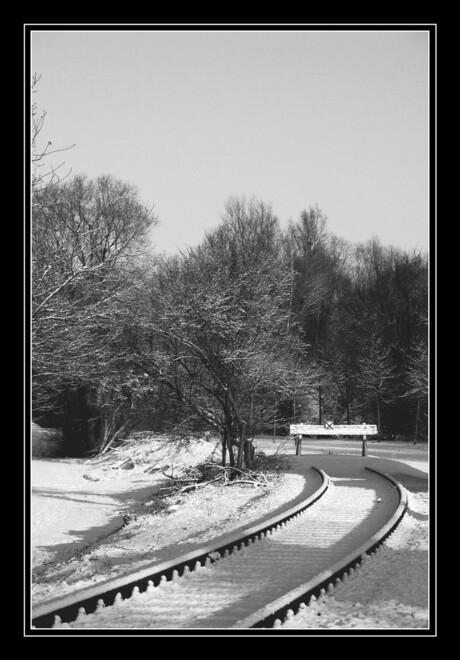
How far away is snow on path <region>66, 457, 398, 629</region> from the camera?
263 inches

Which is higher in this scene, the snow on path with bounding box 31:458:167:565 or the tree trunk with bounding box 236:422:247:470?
the tree trunk with bounding box 236:422:247:470

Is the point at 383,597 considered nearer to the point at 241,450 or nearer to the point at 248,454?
the point at 241,450

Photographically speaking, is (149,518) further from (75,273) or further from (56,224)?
(56,224)

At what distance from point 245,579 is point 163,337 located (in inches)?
514

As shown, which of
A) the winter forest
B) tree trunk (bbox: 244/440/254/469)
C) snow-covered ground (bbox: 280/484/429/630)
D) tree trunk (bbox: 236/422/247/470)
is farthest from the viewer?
tree trunk (bbox: 244/440/254/469)

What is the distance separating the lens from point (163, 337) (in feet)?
69.1

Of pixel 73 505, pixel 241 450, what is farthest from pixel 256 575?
pixel 73 505

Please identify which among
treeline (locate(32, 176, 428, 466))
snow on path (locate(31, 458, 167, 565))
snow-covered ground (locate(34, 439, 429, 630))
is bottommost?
snow on path (locate(31, 458, 167, 565))

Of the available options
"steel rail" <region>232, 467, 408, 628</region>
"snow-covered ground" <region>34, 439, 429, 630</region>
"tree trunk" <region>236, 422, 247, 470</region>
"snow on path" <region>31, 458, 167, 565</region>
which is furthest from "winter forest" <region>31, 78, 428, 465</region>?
"steel rail" <region>232, 467, 408, 628</region>

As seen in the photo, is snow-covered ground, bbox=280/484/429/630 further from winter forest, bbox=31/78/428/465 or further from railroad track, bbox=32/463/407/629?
winter forest, bbox=31/78/428/465

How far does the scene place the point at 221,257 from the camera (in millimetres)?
21500

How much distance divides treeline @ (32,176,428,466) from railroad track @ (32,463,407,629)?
19.4 ft
